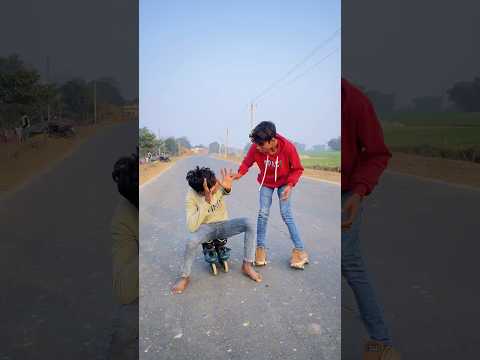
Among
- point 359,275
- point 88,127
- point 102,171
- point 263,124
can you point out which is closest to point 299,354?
point 359,275

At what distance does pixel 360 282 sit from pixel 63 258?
123 centimetres

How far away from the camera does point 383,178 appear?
167 centimetres

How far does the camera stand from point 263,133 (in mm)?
1247

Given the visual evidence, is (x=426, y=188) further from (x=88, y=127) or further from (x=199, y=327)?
(x=88, y=127)

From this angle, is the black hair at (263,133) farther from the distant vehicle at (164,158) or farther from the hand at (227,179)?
the distant vehicle at (164,158)

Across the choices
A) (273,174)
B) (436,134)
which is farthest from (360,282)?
(436,134)

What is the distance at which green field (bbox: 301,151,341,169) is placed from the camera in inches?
49.7

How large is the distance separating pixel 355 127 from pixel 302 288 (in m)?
0.58

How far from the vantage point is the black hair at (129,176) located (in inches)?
51.9

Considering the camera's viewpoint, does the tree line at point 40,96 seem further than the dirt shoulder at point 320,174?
Yes

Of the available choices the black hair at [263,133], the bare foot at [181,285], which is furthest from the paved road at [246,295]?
the black hair at [263,133]

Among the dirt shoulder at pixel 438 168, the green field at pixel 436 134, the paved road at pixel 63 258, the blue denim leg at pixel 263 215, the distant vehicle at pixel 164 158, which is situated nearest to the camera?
the distant vehicle at pixel 164 158

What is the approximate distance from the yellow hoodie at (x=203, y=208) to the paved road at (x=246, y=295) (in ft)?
0.20

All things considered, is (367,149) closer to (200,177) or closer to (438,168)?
(200,177)
